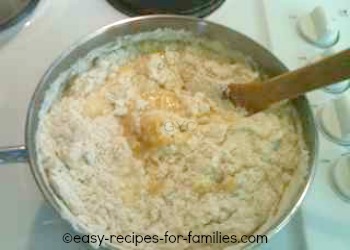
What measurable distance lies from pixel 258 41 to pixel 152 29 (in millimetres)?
128

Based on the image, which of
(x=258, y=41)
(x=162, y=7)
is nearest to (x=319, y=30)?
(x=258, y=41)

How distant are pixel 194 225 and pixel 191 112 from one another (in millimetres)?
119

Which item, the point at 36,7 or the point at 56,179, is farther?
the point at 36,7

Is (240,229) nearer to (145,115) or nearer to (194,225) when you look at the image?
(194,225)

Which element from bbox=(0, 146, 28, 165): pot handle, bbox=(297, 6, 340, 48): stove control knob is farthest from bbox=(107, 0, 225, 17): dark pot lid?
bbox=(0, 146, 28, 165): pot handle

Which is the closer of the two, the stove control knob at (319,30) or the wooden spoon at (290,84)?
the wooden spoon at (290,84)

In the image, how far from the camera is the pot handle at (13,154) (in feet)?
1.63

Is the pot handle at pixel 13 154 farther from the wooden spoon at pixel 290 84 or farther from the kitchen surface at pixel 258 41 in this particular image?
the wooden spoon at pixel 290 84

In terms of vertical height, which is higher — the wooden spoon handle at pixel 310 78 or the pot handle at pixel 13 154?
the wooden spoon handle at pixel 310 78

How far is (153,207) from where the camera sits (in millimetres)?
519

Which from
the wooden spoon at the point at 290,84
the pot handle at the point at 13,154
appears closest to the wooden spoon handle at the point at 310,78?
the wooden spoon at the point at 290,84

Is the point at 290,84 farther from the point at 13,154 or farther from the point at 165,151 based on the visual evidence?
the point at 13,154

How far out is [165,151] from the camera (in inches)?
21.3

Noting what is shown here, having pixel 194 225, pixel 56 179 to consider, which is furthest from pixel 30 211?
pixel 194 225
